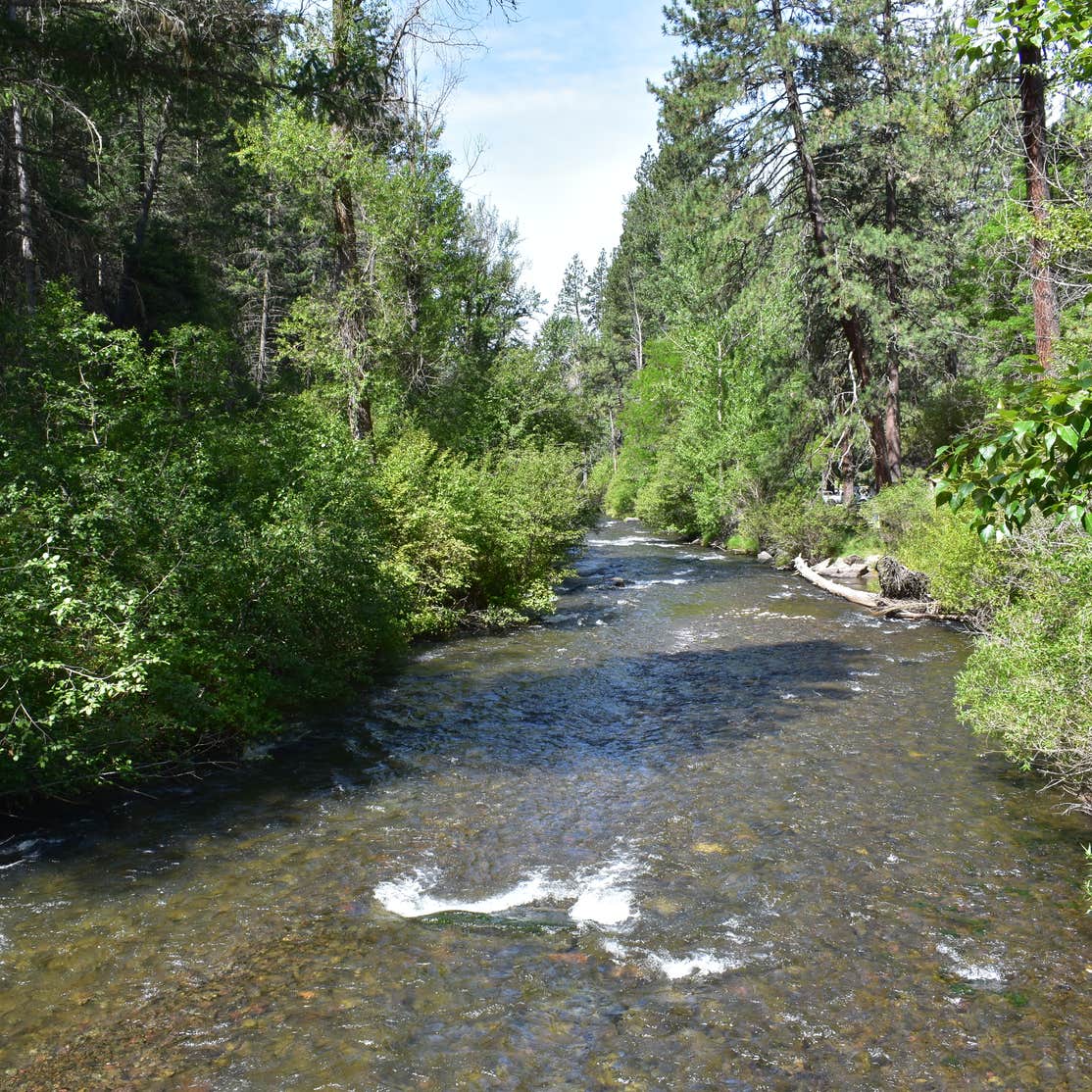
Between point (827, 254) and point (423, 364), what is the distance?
11974mm

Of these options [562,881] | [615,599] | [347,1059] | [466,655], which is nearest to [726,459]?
[615,599]

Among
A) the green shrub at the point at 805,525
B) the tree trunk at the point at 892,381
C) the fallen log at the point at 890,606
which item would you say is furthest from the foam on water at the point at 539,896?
the green shrub at the point at 805,525

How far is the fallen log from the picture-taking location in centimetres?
1648

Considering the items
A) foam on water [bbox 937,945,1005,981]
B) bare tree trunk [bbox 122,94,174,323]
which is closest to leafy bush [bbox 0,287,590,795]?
foam on water [bbox 937,945,1005,981]

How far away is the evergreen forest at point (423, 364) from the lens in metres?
7.29

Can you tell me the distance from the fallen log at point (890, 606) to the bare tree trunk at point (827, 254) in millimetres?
5482

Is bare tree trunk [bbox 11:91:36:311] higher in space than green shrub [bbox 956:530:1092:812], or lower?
higher

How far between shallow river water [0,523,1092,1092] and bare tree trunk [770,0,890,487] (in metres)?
14.9

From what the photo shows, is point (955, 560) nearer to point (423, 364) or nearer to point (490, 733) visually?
point (490, 733)

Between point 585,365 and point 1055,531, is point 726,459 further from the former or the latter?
point 585,365

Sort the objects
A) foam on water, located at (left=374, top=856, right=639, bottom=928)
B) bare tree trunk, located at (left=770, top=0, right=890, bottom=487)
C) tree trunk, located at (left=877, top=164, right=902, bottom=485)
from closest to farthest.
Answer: foam on water, located at (left=374, top=856, right=639, bottom=928) → bare tree trunk, located at (left=770, top=0, right=890, bottom=487) → tree trunk, located at (left=877, top=164, right=902, bottom=485)

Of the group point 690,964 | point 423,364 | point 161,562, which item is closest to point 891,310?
point 423,364

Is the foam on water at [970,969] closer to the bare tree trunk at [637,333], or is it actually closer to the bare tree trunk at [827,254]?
the bare tree trunk at [827,254]

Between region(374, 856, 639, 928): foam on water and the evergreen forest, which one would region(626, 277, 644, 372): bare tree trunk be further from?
region(374, 856, 639, 928): foam on water
